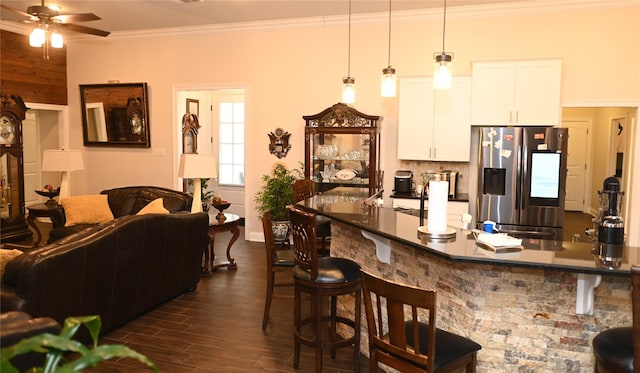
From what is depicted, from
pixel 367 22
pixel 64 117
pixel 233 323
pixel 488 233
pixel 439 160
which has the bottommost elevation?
pixel 233 323

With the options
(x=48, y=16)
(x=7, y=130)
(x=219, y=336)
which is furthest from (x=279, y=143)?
(x=7, y=130)

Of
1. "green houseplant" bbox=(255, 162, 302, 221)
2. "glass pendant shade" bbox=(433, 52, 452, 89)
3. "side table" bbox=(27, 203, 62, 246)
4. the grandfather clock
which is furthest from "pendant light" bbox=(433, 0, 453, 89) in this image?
the grandfather clock

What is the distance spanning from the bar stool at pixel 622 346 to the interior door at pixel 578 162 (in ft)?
28.8

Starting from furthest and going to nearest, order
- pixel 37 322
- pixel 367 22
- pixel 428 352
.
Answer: pixel 367 22 → pixel 428 352 → pixel 37 322

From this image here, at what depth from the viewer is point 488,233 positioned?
2.71m

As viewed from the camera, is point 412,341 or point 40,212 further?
point 40,212

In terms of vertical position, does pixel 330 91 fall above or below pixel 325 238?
above

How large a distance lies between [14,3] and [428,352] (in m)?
6.69

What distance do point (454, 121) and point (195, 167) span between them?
3.10m

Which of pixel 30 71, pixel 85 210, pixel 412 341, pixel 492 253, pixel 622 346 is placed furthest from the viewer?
pixel 30 71

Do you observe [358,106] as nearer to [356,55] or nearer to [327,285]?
[356,55]

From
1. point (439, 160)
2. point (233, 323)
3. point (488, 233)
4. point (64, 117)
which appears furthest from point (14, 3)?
point (488, 233)

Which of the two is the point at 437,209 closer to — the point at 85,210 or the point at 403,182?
the point at 403,182

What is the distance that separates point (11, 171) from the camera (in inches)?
268
